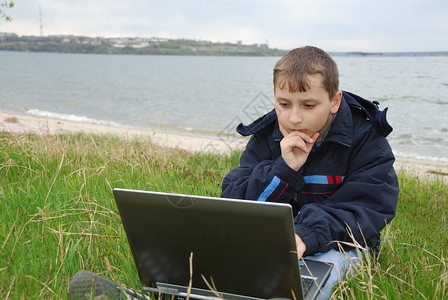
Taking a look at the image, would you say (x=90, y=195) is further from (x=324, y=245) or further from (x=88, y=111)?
(x=88, y=111)

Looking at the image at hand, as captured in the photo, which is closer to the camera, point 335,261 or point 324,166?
point 335,261

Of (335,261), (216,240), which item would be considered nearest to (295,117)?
(335,261)

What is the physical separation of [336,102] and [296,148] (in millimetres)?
353

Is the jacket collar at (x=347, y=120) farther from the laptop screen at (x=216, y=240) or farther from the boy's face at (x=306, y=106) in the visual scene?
the laptop screen at (x=216, y=240)

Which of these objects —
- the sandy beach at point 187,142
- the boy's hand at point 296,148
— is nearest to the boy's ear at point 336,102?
the boy's hand at point 296,148

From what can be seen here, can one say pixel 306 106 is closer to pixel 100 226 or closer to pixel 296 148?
pixel 296 148

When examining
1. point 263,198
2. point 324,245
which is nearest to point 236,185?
point 263,198

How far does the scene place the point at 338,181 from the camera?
2.58 meters

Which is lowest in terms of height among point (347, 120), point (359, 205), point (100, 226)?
point (100, 226)

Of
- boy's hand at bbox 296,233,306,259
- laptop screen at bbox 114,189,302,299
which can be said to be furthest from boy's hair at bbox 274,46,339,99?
laptop screen at bbox 114,189,302,299

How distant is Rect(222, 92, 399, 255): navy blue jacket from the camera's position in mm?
2342

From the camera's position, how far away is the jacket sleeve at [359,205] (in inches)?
90.1

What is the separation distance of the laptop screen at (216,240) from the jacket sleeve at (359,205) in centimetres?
53

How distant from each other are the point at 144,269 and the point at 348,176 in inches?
47.5
